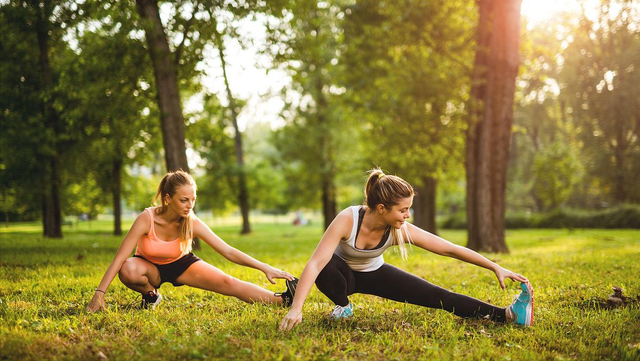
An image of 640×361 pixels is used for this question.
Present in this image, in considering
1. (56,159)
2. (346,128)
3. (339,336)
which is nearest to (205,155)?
(346,128)

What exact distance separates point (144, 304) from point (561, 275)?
21.0 ft

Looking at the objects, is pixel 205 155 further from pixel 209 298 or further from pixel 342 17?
pixel 209 298

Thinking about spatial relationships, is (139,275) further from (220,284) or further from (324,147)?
(324,147)

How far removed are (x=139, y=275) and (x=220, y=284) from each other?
88 centimetres

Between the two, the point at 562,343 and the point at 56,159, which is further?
the point at 56,159

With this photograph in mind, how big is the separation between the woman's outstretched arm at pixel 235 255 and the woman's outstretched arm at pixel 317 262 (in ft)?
1.54

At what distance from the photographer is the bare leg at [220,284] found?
535 cm

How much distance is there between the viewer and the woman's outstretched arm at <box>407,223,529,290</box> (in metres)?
4.48

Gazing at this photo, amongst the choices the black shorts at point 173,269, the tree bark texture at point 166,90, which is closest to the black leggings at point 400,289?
the black shorts at point 173,269

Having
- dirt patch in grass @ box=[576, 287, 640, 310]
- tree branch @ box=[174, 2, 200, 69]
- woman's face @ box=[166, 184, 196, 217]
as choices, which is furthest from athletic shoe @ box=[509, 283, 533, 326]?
tree branch @ box=[174, 2, 200, 69]

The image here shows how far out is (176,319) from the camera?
183 inches

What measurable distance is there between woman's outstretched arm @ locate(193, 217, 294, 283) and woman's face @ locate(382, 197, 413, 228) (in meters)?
1.14

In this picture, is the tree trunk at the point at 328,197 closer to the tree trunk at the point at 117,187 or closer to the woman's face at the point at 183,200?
the tree trunk at the point at 117,187

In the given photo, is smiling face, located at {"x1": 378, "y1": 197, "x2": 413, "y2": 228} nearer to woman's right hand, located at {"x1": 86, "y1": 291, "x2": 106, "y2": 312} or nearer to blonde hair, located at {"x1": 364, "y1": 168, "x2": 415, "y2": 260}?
blonde hair, located at {"x1": 364, "y1": 168, "x2": 415, "y2": 260}
